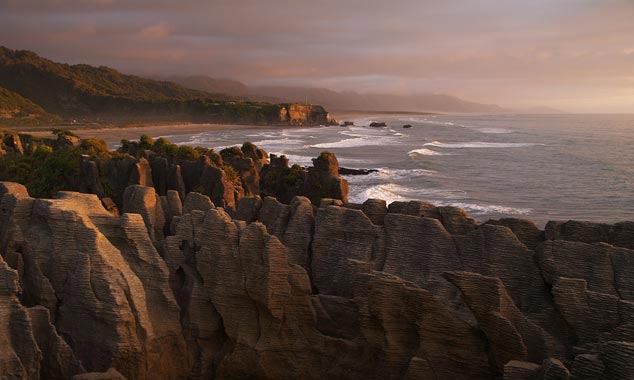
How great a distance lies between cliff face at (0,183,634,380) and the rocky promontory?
3cm

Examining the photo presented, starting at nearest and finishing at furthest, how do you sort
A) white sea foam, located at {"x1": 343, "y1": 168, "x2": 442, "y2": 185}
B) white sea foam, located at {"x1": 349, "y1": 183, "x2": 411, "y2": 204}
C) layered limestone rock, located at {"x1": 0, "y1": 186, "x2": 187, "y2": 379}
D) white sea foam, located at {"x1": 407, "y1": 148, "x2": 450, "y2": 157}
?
layered limestone rock, located at {"x1": 0, "y1": 186, "x2": 187, "y2": 379}
white sea foam, located at {"x1": 349, "y1": 183, "x2": 411, "y2": 204}
white sea foam, located at {"x1": 343, "y1": 168, "x2": 442, "y2": 185}
white sea foam, located at {"x1": 407, "y1": 148, "x2": 450, "y2": 157}

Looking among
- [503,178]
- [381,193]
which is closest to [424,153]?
[503,178]

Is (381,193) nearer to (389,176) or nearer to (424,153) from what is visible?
(389,176)

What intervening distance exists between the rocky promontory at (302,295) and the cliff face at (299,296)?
29 millimetres

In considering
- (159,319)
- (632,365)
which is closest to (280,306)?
(159,319)

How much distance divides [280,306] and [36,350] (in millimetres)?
4798

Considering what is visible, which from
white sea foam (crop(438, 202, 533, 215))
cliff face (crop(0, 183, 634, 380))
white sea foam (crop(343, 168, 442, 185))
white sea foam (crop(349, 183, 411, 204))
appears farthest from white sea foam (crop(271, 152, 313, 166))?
cliff face (crop(0, 183, 634, 380))

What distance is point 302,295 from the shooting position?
1204 cm

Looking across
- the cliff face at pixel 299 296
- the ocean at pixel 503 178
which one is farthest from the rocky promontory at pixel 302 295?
the ocean at pixel 503 178

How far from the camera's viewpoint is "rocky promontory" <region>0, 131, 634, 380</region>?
405 inches

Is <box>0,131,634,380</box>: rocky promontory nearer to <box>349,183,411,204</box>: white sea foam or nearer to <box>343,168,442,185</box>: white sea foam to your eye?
<box>349,183,411,204</box>: white sea foam

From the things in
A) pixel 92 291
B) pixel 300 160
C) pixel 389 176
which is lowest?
pixel 389 176

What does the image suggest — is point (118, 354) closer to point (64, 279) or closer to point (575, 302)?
point (64, 279)

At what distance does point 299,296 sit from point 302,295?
72 mm
